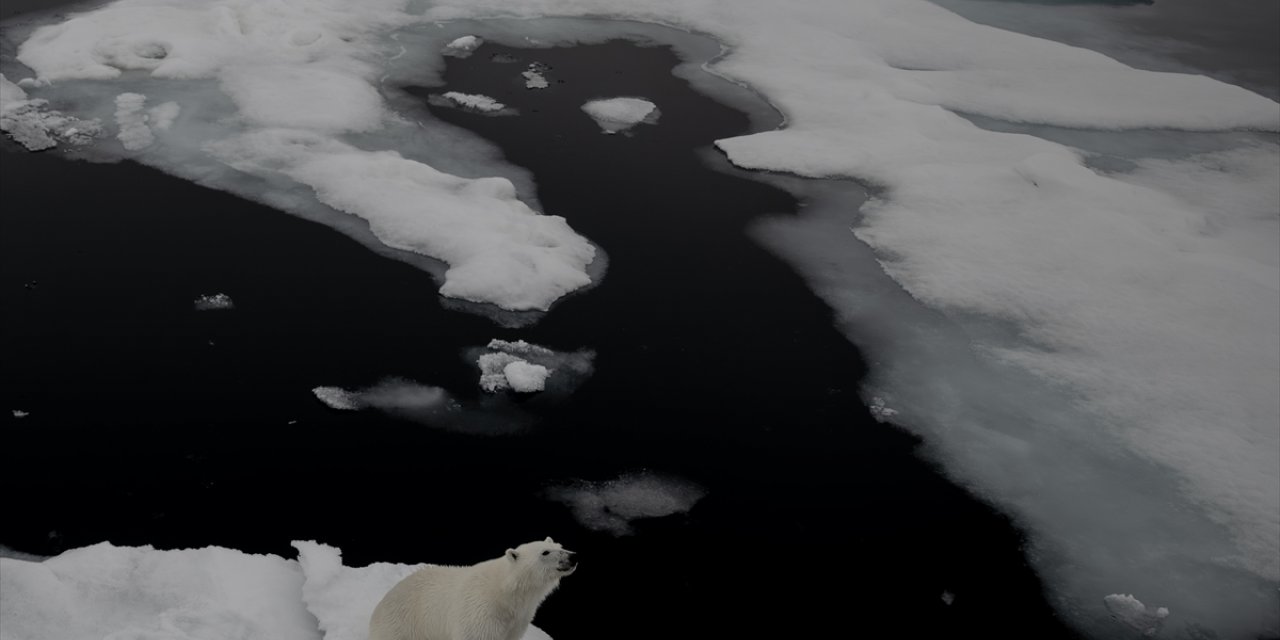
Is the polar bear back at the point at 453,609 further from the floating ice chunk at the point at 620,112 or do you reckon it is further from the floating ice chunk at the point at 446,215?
the floating ice chunk at the point at 620,112

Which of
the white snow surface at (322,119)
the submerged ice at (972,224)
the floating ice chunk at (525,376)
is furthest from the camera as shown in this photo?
the white snow surface at (322,119)

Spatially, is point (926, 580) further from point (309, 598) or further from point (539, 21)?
point (539, 21)

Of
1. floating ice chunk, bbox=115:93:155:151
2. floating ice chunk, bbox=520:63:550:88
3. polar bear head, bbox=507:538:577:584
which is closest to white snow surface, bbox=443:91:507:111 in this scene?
floating ice chunk, bbox=520:63:550:88

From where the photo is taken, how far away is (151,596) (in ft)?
18.0

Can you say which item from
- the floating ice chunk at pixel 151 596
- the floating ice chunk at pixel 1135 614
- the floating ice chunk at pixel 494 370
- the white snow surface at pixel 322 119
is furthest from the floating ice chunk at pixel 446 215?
the floating ice chunk at pixel 1135 614

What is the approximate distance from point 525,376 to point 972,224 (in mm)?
5848

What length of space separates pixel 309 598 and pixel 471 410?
2.24 metres

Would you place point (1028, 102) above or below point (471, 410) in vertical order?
above

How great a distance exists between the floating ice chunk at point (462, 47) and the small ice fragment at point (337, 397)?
8040 millimetres

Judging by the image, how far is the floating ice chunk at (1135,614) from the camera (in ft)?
20.5

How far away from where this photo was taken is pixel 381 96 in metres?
12.6

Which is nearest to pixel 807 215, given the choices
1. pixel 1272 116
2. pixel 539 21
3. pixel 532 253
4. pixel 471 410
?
pixel 532 253

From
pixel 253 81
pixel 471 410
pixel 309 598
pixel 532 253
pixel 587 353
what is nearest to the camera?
pixel 309 598

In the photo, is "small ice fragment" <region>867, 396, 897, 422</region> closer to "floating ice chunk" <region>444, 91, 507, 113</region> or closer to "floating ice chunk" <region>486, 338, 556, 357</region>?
"floating ice chunk" <region>486, 338, 556, 357</region>
